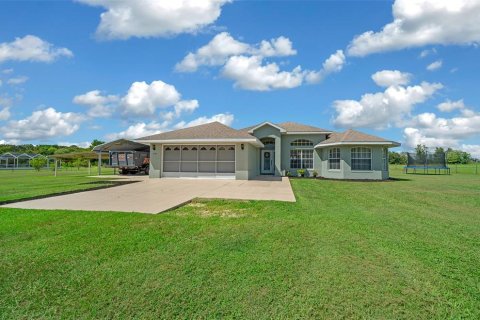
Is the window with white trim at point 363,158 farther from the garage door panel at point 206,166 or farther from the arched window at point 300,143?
the garage door panel at point 206,166

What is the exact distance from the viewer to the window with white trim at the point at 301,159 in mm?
24141

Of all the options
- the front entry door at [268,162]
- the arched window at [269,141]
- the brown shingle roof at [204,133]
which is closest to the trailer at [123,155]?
the brown shingle roof at [204,133]

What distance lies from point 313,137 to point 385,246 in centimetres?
1982

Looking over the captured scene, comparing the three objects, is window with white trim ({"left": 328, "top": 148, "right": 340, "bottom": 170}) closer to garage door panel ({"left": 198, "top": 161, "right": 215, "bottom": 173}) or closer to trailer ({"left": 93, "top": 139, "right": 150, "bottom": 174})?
garage door panel ({"left": 198, "top": 161, "right": 215, "bottom": 173})

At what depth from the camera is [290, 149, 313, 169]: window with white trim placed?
79.2ft

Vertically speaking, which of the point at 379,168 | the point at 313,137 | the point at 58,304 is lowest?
the point at 58,304

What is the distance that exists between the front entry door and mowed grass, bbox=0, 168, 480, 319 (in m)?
17.5

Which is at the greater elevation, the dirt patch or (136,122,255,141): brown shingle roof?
(136,122,255,141): brown shingle roof

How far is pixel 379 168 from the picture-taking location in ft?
67.6

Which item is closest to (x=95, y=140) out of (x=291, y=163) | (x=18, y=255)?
(x=291, y=163)

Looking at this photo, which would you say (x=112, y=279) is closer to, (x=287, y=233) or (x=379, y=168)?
(x=287, y=233)

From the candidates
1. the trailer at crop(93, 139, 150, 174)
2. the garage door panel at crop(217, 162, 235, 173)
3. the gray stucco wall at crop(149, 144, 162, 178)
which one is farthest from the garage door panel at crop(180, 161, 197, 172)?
the trailer at crop(93, 139, 150, 174)

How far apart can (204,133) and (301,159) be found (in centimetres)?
943

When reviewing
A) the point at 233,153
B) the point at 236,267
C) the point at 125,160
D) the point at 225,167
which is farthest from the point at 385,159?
the point at 125,160
